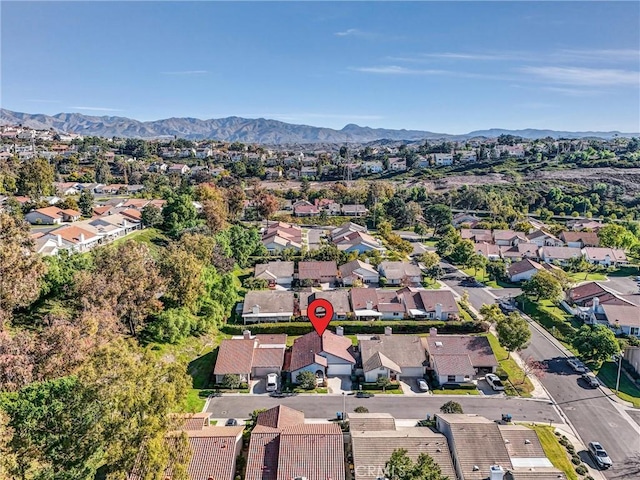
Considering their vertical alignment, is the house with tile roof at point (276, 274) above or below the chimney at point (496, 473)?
below

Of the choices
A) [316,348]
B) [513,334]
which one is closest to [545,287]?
[513,334]

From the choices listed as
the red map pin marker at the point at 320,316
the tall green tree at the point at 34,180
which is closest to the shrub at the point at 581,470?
the red map pin marker at the point at 320,316

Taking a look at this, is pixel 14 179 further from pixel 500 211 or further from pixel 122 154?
pixel 500 211

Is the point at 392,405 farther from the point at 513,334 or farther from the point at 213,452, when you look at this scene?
the point at 213,452

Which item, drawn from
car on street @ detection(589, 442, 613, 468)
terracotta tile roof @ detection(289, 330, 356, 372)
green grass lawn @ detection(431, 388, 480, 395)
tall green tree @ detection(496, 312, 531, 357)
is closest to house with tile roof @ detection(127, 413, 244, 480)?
terracotta tile roof @ detection(289, 330, 356, 372)

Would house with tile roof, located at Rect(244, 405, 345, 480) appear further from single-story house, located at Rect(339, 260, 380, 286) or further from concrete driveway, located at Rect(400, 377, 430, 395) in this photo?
single-story house, located at Rect(339, 260, 380, 286)

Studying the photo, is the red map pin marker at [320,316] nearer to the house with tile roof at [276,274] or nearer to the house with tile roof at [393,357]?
the house with tile roof at [393,357]
